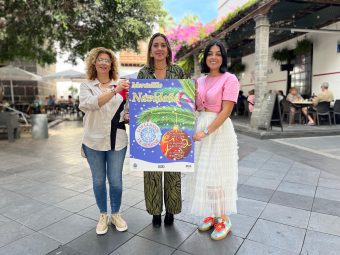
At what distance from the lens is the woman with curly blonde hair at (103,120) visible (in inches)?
94.1

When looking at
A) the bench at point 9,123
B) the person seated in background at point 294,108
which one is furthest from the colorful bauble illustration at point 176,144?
the person seated in background at point 294,108

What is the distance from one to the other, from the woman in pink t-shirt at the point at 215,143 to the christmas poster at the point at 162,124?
6.3 inches

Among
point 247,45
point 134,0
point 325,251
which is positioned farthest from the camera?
point 247,45

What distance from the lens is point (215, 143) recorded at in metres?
2.39

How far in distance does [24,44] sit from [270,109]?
30.2 ft

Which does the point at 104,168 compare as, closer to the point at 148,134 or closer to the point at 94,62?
the point at 148,134

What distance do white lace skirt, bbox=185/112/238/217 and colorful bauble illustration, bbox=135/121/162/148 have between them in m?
0.39

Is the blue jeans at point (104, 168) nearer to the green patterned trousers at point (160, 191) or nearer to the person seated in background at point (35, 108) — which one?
the green patterned trousers at point (160, 191)

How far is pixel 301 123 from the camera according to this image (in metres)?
9.96

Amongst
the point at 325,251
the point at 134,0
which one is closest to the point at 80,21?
the point at 134,0

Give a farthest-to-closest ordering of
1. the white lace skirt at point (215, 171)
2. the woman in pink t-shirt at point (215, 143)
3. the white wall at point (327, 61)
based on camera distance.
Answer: the white wall at point (327, 61), the white lace skirt at point (215, 171), the woman in pink t-shirt at point (215, 143)

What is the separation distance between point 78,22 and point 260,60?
246 inches

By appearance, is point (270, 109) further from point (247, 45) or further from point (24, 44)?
point (24, 44)

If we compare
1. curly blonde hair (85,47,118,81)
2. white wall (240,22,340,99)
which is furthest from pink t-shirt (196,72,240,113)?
white wall (240,22,340,99)
